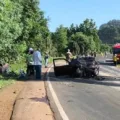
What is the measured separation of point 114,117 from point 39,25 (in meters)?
54.0

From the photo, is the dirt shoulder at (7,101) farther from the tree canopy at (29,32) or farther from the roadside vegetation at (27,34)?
the tree canopy at (29,32)

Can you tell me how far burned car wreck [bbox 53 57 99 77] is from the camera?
2533cm

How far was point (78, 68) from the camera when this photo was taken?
25328 mm

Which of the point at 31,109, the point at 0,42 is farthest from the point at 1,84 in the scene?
the point at 31,109

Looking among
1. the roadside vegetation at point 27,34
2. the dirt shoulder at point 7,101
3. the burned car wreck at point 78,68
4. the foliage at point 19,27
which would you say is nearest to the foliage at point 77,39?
the roadside vegetation at point 27,34

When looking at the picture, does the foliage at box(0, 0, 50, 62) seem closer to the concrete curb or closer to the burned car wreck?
the burned car wreck

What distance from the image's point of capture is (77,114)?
1095cm

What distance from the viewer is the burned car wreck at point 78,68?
2533cm

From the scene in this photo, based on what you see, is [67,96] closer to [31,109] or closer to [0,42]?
A: [31,109]

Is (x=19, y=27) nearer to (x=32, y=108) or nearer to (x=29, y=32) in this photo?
(x=32, y=108)

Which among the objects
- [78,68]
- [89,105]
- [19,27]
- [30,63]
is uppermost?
[19,27]

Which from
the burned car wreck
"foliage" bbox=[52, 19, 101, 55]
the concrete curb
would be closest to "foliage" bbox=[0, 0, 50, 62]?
the burned car wreck

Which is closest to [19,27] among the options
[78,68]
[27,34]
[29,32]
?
[78,68]

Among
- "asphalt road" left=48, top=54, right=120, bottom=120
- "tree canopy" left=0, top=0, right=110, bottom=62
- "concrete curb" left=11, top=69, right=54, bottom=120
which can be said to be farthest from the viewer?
"tree canopy" left=0, top=0, right=110, bottom=62
